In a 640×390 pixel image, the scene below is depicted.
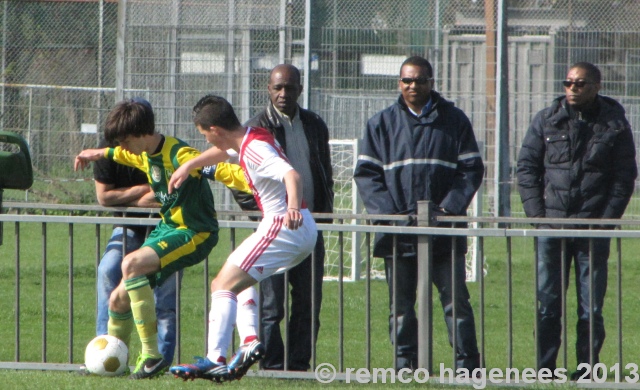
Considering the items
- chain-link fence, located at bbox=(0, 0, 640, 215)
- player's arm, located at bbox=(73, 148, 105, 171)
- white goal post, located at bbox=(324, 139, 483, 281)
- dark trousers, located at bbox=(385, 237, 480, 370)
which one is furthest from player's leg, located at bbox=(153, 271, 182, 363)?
white goal post, located at bbox=(324, 139, 483, 281)

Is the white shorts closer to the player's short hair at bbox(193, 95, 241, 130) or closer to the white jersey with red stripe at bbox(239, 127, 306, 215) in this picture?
the white jersey with red stripe at bbox(239, 127, 306, 215)

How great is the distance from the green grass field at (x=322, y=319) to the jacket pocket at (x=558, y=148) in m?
1.50

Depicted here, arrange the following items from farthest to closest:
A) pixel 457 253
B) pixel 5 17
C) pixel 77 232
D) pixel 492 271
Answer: pixel 5 17, pixel 77 232, pixel 492 271, pixel 457 253

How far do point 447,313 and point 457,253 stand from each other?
1.43 feet

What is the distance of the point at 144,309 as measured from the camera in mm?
6176

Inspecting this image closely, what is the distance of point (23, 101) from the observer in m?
16.9

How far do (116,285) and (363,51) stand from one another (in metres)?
5.78

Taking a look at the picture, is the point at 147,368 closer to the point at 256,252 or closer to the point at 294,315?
the point at 256,252

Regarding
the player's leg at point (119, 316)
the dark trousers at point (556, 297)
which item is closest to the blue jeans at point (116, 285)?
the player's leg at point (119, 316)

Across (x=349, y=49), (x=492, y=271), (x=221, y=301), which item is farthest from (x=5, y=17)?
(x=221, y=301)

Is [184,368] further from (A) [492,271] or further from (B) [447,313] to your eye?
(A) [492,271]

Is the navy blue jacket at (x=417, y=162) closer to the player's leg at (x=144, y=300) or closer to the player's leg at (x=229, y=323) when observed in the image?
the player's leg at (x=229, y=323)

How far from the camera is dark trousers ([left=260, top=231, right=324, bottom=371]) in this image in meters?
6.88

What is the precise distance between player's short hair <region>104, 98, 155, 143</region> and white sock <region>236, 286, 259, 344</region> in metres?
1.15
